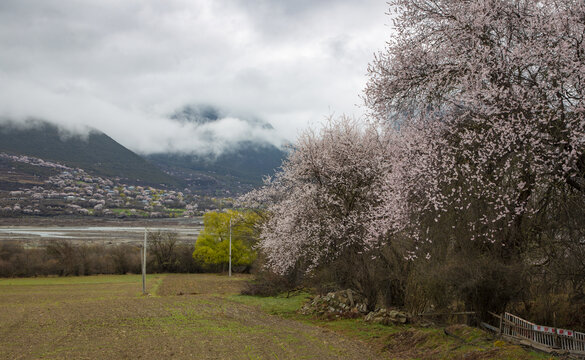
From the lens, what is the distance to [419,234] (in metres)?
12.6

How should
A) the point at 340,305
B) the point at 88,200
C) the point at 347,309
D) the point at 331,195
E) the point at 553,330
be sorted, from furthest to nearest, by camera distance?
the point at 88,200
the point at 331,195
the point at 340,305
the point at 347,309
the point at 553,330

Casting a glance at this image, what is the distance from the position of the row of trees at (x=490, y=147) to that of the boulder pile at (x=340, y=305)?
4715 millimetres

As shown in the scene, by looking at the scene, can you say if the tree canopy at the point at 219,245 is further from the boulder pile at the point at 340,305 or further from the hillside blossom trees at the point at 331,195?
the boulder pile at the point at 340,305

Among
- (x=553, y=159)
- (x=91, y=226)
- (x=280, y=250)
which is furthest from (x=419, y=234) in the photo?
(x=91, y=226)

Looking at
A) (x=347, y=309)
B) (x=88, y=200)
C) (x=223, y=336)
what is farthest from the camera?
(x=88, y=200)

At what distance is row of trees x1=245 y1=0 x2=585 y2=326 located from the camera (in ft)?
31.5

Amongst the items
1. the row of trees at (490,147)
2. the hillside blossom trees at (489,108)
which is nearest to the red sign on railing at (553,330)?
the row of trees at (490,147)

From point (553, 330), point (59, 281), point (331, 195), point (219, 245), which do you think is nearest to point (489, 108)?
point (553, 330)

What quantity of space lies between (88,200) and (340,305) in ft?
532

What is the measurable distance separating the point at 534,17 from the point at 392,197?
5.64m

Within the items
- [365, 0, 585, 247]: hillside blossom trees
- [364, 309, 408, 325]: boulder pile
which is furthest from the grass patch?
[365, 0, 585, 247]: hillside blossom trees

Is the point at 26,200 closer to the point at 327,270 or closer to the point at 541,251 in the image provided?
the point at 327,270

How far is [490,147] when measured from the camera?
34.1ft

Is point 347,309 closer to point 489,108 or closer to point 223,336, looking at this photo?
point 223,336
